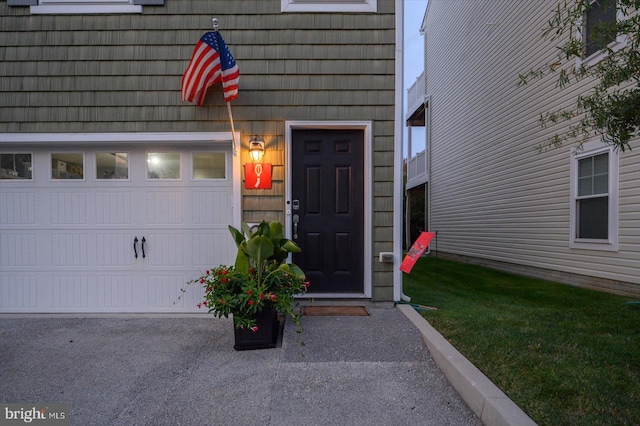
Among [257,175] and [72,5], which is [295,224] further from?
[72,5]

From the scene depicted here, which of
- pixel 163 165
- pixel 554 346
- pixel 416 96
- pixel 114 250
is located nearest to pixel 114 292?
pixel 114 250

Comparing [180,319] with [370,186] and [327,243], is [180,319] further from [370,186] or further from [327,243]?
[370,186]

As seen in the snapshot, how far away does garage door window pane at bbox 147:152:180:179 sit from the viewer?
4.36 meters

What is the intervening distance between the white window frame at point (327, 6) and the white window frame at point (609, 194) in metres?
3.54

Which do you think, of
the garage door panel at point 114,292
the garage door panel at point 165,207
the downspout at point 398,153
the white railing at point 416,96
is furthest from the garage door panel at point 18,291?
the white railing at point 416,96

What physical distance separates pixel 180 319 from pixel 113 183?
1770 mm

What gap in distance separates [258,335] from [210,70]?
8.79ft

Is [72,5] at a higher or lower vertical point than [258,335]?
higher

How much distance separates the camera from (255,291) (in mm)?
3158

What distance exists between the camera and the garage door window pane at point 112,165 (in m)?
4.36

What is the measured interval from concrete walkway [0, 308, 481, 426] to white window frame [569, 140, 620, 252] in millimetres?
3799

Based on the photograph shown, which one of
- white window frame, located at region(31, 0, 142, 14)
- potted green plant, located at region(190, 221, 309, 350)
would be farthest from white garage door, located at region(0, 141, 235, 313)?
white window frame, located at region(31, 0, 142, 14)

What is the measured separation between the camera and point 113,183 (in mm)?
4336

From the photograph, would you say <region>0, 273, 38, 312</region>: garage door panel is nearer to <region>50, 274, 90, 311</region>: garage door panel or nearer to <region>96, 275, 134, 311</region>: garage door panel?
<region>50, 274, 90, 311</region>: garage door panel
